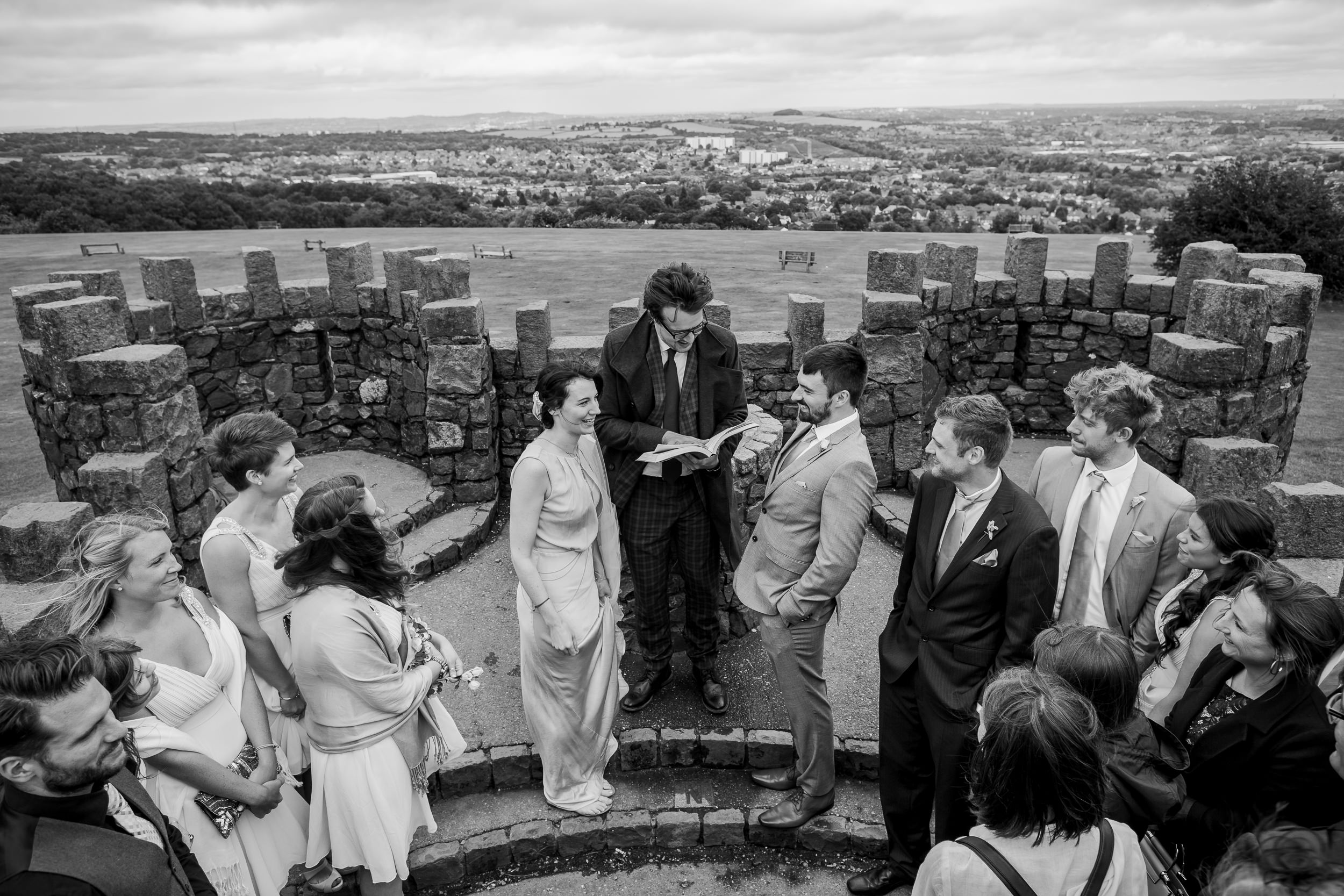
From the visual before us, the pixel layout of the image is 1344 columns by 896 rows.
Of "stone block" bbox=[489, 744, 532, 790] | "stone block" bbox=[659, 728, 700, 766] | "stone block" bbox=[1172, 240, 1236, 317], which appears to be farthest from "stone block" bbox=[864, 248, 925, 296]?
"stone block" bbox=[489, 744, 532, 790]

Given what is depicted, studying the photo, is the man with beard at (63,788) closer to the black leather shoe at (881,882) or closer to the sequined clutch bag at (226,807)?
the sequined clutch bag at (226,807)

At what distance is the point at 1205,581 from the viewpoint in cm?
375

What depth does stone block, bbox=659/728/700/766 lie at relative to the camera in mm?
4988

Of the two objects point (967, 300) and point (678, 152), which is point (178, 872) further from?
point (678, 152)

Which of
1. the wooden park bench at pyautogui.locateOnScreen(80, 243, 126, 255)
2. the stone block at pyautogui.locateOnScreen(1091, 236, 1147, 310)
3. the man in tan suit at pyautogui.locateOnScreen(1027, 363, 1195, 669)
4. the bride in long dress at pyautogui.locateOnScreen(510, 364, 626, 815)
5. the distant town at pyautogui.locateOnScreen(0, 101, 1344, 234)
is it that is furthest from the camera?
the distant town at pyautogui.locateOnScreen(0, 101, 1344, 234)

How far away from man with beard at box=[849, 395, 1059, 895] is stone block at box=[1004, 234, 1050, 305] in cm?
814

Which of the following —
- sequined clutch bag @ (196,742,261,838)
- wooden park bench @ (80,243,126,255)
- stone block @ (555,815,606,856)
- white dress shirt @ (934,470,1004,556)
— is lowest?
stone block @ (555,815,606,856)

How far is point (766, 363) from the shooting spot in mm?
8586

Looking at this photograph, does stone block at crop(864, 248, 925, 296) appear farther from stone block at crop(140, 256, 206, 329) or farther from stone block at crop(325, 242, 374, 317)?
stone block at crop(140, 256, 206, 329)

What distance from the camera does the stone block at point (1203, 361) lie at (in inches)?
253

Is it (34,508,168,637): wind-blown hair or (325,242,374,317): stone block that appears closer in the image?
(34,508,168,637): wind-blown hair

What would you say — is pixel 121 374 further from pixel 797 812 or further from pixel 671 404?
pixel 797 812

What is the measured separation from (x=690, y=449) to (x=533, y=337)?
4.22 metres

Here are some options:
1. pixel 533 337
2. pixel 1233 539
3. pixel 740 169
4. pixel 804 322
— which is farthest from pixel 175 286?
pixel 740 169
